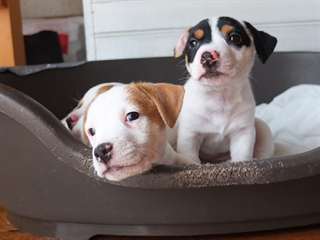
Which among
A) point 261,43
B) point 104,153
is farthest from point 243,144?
point 104,153

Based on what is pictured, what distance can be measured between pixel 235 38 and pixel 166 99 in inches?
9.1

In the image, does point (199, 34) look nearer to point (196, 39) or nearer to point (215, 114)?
point (196, 39)

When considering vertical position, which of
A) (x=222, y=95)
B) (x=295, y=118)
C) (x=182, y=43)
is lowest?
(x=295, y=118)

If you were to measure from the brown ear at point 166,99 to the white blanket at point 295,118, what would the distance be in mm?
440

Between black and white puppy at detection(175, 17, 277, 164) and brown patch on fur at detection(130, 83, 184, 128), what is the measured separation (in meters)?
0.13

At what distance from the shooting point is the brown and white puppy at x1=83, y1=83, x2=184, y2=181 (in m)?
0.89

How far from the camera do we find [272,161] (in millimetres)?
923

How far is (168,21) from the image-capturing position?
191 cm

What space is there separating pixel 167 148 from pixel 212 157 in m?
0.27

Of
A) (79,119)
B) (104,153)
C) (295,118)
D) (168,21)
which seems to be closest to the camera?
(104,153)

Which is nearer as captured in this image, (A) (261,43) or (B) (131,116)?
(B) (131,116)

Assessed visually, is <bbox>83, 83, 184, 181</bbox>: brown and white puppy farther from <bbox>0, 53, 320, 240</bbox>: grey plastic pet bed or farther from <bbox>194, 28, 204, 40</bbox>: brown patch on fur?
<bbox>194, 28, 204, 40</bbox>: brown patch on fur

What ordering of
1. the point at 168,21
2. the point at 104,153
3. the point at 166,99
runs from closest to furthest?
1. the point at 104,153
2. the point at 166,99
3. the point at 168,21

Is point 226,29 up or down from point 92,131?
up
